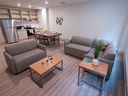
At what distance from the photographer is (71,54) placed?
12.5 ft

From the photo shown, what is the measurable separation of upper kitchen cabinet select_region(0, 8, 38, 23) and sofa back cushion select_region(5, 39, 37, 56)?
419cm

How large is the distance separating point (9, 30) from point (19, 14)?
1.80m

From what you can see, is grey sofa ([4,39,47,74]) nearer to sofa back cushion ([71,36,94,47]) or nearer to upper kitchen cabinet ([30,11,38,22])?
sofa back cushion ([71,36,94,47])

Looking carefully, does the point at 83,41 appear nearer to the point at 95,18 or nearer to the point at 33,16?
the point at 95,18

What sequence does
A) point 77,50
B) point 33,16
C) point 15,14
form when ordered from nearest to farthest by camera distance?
point 77,50, point 15,14, point 33,16

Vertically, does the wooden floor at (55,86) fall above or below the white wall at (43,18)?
below

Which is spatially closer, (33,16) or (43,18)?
(43,18)

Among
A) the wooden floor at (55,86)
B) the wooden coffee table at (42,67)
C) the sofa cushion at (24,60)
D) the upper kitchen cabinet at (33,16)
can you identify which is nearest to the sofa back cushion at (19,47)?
the sofa cushion at (24,60)

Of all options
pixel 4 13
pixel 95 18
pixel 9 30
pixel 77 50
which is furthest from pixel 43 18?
pixel 77 50

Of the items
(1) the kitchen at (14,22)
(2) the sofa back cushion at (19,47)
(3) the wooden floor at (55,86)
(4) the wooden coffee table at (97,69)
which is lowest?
(3) the wooden floor at (55,86)

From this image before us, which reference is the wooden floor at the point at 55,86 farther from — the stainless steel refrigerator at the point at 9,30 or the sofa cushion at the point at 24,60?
the stainless steel refrigerator at the point at 9,30

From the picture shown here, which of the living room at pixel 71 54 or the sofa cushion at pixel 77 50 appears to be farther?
the sofa cushion at pixel 77 50

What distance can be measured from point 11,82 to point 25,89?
0.56 metres

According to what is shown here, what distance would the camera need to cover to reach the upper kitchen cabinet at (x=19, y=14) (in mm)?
5614
